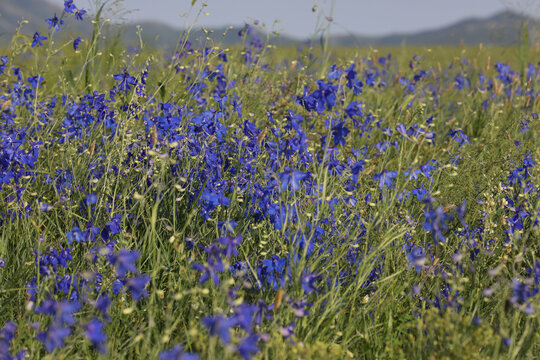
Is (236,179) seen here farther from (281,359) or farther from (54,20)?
(54,20)

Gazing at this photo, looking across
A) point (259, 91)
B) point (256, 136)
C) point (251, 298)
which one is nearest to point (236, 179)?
point (256, 136)

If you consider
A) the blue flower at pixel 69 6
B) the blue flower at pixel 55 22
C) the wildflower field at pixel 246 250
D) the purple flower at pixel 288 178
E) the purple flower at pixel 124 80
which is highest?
the blue flower at pixel 69 6

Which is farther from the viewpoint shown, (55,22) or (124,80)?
(55,22)

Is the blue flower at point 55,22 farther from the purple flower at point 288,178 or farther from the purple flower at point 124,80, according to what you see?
the purple flower at point 288,178

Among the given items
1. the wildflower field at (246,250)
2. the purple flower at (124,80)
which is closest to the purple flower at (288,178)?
the wildflower field at (246,250)

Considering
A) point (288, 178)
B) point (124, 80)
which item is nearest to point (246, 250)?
point (288, 178)

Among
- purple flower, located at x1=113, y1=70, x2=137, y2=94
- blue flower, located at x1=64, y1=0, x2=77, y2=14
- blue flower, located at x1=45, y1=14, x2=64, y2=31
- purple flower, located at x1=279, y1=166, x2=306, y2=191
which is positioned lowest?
purple flower, located at x1=279, y1=166, x2=306, y2=191

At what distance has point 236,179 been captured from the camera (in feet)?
8.52

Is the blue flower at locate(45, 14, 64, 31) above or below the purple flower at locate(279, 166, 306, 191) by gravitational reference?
above

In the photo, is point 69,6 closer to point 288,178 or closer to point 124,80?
point 124,80

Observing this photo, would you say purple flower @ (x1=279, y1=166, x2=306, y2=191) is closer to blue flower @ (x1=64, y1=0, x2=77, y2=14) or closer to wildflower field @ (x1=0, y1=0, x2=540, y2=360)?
wildflower field @ (x1=0, y1=0, x2=540, y2=360)

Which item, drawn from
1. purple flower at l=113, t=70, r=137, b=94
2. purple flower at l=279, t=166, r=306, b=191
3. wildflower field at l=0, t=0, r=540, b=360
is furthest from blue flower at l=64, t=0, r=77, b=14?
purple flower at l=279, t=166, r=306, b=191

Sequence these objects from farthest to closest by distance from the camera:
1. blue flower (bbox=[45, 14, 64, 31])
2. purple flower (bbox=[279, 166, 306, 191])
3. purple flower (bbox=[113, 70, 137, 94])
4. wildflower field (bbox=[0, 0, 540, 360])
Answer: blue flower (bbox=[45, 14, 64, 31]), purple flower (bbox=[113, 70, 137, 94]), purple flower (bbox=[279, 166, 306, 191]), wildflower field (bbox=[0, 0, 540, 360])

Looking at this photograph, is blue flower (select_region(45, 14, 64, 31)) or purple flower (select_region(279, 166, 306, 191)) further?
blue flower (select_region(45, 14, 64, 31))
